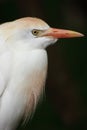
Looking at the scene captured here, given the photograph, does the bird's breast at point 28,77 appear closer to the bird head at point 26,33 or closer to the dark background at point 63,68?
the bird head at point 26,33

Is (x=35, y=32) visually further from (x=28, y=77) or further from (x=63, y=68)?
(x=63, y=68)

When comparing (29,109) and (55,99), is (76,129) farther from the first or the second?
(29,109)

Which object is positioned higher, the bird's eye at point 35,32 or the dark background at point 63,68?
the bird's eye at point 35,32

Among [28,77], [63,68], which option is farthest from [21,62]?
[63,68]

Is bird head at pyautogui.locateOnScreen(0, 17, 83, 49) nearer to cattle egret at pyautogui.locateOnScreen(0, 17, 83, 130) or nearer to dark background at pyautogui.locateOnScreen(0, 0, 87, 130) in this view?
cattle egret at pyautogui.locateOnScreen(0, 17, 83, 130)

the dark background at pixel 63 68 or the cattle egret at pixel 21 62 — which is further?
the dark background at pixel 63 68

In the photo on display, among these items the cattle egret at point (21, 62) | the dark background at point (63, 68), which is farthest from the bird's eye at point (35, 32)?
the dark background at point (63, 68)

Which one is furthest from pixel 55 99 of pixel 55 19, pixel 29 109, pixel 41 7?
pixel 29 109
